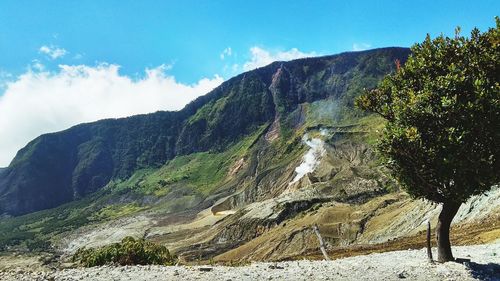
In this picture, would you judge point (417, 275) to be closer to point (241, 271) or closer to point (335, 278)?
point (335, 278)

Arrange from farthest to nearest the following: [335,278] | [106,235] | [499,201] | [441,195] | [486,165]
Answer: [106,235], [499,201], [441,195], [486,165], [335,278]

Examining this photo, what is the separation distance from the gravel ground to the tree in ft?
7.05

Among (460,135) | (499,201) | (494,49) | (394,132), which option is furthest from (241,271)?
(499,201)

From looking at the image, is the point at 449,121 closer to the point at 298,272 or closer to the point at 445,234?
the point at 445,234

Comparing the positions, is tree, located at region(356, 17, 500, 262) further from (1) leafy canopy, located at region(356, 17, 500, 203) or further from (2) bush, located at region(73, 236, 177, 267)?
(2) bush, located at region(73, 236, 177, 267)

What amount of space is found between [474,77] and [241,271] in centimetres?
1498

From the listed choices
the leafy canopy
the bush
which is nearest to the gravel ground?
the leafy canopy

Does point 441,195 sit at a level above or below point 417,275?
above

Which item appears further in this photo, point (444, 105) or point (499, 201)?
point (499, 201)

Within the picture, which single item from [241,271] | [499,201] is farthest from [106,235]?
[241,271]

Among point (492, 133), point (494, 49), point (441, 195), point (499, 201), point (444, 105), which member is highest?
point (494, 49)

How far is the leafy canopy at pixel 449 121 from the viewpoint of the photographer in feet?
79.8

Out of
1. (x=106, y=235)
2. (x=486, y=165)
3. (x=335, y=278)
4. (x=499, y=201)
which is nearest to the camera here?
(x=335, y=278)

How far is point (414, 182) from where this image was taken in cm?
2730
